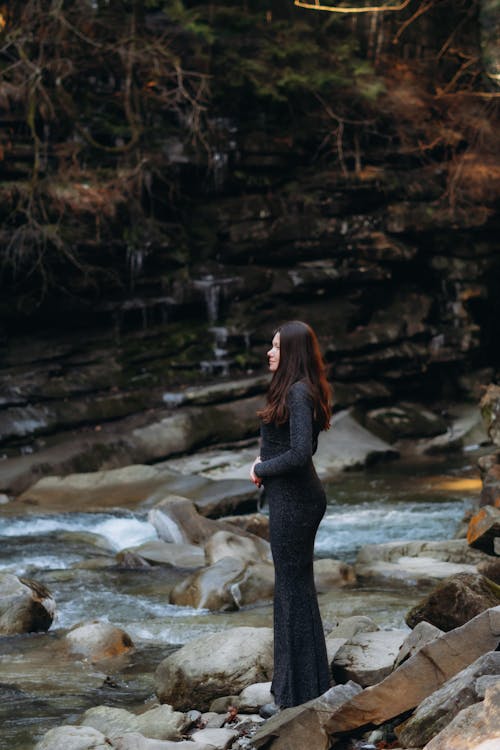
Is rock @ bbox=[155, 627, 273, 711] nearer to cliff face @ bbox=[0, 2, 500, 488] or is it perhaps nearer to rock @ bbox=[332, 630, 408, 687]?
rock @ bbox=[332, 630, 408, 687]

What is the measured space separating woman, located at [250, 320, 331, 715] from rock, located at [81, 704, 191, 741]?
0.53 m

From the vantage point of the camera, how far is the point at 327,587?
9617 millimetres

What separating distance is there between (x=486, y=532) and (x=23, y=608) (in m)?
4.30

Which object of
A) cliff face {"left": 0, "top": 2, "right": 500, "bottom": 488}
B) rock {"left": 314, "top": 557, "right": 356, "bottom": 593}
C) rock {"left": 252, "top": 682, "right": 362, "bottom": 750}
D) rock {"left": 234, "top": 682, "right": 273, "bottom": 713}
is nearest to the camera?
rock {"left": 252, "top": 682, "right": 362, "bottom": 750}

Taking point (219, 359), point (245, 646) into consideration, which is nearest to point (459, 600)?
point (245, 646)

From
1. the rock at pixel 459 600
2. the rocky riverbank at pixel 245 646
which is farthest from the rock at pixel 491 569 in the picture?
the rock at pixel 459 600

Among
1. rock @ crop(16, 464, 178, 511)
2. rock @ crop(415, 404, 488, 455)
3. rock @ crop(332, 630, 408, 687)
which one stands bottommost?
rock @ crop(415, 404, 488, 455)

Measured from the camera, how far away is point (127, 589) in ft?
32.0

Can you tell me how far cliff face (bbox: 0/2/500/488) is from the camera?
17.9 metres

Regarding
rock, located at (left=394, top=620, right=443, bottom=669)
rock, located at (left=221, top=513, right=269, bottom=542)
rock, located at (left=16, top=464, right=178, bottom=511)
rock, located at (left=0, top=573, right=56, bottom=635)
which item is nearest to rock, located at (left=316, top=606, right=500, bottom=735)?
rock, located at (left=394, top=620, right=443, bottom=669)

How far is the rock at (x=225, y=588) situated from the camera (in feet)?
29.0

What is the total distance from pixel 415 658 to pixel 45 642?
12.9 feet

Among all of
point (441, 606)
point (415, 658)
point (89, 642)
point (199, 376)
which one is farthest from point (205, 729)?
point (199, 376)

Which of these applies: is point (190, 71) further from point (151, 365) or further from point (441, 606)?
point (441, 606)
